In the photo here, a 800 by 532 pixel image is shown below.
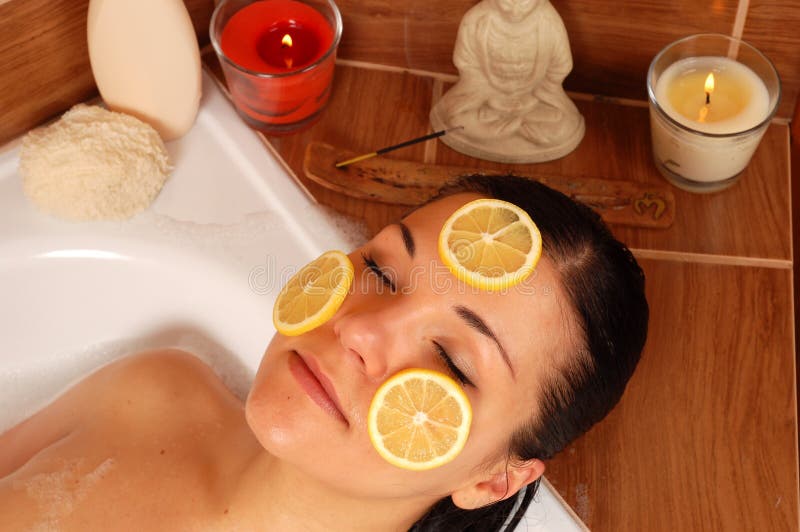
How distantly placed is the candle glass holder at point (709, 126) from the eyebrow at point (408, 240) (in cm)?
55

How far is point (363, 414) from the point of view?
1092 mm

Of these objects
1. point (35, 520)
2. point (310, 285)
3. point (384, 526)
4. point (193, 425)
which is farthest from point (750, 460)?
point (35, 520)

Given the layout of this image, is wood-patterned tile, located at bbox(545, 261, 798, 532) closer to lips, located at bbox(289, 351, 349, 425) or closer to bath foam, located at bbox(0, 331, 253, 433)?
lips, located at bbox(289, 351, 349, 425)

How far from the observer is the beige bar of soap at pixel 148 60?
147 cm

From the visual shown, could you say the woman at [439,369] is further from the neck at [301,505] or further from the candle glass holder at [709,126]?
the candle glass holder at [709,126]

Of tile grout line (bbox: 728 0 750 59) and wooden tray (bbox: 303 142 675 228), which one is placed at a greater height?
tile grout line (bbox: 728 0 750 59)

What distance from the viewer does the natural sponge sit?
4.93 ft

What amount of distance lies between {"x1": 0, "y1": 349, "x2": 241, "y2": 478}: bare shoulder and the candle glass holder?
0.88 meters

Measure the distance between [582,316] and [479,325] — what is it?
0.14 meters

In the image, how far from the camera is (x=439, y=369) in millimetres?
1089

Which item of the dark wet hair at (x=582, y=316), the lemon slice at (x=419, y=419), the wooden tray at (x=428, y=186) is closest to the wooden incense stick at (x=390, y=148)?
the wooden tray at (x=428, y=186)

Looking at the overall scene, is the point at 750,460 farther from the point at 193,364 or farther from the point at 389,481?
the point at 193,364

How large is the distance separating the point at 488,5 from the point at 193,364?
2.68ft

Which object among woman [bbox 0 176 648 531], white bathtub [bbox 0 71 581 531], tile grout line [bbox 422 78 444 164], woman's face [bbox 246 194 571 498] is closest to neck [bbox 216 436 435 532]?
woman [bbox 0 176 648 531]
